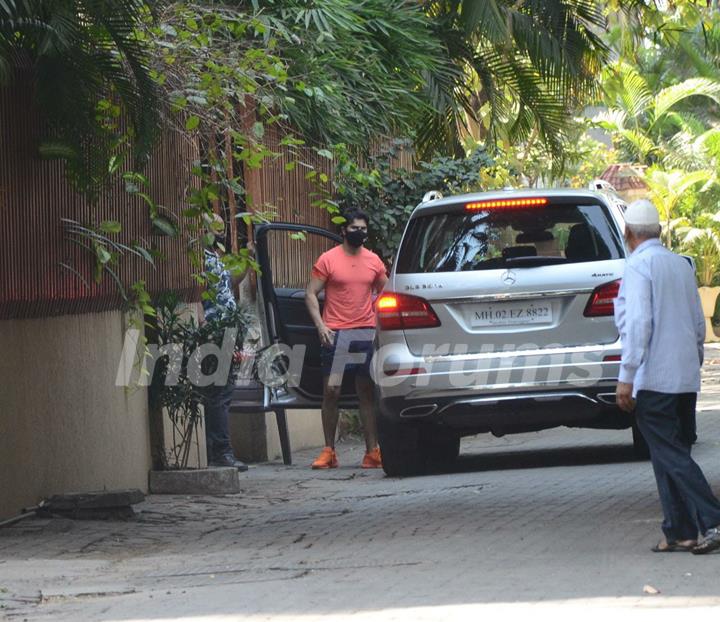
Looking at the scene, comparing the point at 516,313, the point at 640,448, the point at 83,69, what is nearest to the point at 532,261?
the point at 516,313

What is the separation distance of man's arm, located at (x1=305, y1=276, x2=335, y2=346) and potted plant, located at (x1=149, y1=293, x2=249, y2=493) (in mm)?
1042

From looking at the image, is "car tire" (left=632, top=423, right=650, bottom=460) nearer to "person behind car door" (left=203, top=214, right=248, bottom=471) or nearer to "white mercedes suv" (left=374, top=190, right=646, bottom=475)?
"white mercedes suv" (left=374, top=190, right=646, bottom=475)

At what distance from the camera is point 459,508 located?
10164 millimetres

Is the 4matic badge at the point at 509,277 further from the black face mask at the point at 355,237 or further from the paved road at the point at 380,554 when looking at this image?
the black face mask at the point at 355,237

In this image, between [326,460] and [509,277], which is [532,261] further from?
[326,460]

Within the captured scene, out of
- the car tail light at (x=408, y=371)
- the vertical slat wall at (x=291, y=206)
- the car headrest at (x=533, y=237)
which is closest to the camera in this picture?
the car tail light at (x=408, y=371)

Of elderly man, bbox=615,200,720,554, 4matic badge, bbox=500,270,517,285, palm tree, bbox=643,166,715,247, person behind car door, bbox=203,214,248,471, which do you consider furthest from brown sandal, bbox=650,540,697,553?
palm tree, bbox=643,166,715,247

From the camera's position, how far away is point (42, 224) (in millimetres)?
9836

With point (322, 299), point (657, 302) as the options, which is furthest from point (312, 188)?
point (657, 302)

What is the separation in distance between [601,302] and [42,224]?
379 cm

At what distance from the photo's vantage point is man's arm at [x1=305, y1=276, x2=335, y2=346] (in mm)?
13266

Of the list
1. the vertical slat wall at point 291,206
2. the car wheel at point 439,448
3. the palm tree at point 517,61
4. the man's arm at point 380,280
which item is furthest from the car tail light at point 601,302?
the palm tree at point 517,61

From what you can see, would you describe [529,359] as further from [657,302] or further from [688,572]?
[688,572]

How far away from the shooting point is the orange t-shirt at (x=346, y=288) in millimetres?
13352
